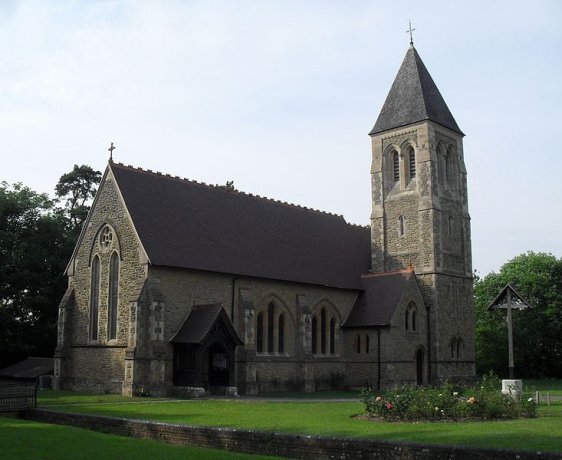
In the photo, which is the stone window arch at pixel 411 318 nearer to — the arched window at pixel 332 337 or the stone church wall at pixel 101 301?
the arched window at pixel 332 337

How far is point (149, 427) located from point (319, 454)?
572cm

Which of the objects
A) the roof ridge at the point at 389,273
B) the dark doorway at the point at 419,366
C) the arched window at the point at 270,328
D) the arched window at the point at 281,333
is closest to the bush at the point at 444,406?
the arched window at the point at 270,328

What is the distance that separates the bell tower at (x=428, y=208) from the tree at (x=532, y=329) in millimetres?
12813

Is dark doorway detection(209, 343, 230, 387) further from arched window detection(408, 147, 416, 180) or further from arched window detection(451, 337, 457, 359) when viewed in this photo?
arched window detection(408, 147, 416, 180)

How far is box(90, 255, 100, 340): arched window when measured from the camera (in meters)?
36.5

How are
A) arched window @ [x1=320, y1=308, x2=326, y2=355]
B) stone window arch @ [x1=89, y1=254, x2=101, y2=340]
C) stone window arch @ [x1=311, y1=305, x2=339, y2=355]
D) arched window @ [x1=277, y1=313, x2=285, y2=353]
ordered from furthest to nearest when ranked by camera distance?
arched window @ [x1=320, y1=308, x2=326, y2=355] < stone window arch @ [x1=311, y1=305, x2=339, y2=355] < arched window @ [x1=277, y1=313, x2=285, y2=353] < stone window arch @ [x1=89, y1=254, x2=101, y2=340]

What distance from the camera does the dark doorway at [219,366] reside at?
34.4 meters

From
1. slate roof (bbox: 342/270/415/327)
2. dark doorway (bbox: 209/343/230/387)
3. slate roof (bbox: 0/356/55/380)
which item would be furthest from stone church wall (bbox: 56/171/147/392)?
slate roof (bbox: 342/270/415/327)

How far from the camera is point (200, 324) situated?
3375 cm

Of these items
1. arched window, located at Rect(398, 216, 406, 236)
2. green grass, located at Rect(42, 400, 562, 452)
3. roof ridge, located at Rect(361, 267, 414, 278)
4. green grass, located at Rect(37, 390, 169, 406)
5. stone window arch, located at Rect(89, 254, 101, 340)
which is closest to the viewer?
green grass, located at Rect(42, 400, 562, 452)

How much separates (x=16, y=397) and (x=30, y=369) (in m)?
18.8

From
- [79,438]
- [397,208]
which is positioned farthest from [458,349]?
[79,438]

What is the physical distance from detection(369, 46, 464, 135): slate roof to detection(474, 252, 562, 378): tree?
1802 cm

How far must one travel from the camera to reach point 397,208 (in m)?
47.1
